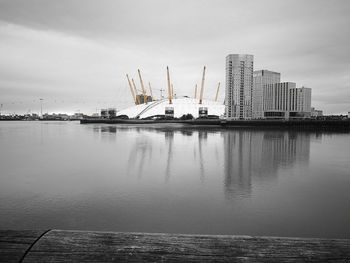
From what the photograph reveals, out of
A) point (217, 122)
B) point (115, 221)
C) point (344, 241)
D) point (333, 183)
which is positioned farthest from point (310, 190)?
point (217, 122)

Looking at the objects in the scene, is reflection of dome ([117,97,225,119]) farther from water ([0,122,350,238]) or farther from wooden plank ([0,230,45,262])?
wooden plank ([0,230,45,262])

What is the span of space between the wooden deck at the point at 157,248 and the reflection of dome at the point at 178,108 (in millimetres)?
167515

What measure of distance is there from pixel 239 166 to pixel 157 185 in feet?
25.8

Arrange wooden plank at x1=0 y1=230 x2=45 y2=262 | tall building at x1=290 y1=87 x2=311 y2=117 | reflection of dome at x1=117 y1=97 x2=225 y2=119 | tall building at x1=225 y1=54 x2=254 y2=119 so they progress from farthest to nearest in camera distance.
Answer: tall building at x1=290 y1=87 x2=311 y2=117 → tall building at x1=225 y1=54 x2=254 y2=119 → reflection of dome at x1=117 y1=97 x2=225 y2=119 → wooden plank at x1=0 y1=230 x2=45 y2=262

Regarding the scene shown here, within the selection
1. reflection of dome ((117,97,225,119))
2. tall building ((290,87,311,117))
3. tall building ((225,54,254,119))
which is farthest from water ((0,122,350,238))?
tall building ((290,87,311,117))

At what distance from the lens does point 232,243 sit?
104 inches

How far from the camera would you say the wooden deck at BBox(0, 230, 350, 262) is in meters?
2.45

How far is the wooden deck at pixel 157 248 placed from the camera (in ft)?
8.04

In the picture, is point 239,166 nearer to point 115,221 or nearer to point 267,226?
point 267,226

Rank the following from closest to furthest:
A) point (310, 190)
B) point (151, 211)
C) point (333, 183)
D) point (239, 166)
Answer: point (151, 211), point (310, 190), point (333, 183), point (239, 166)

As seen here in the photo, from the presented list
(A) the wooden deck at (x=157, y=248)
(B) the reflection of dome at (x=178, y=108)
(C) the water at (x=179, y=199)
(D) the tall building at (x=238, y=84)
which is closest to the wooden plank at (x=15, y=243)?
(A) the wooden deck at (x=157, y=248)

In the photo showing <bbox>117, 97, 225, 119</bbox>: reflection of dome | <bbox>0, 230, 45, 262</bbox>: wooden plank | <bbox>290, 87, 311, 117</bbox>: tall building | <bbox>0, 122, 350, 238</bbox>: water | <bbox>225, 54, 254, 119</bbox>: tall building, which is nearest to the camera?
<bbox>0, 230, 45, 262</bbox>: wooden plank

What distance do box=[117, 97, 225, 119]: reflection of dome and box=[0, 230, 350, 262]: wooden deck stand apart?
16751 cm

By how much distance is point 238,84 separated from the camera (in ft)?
577
